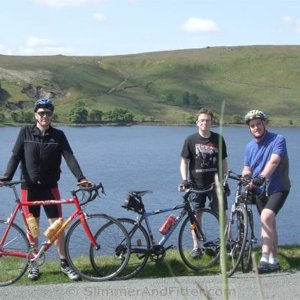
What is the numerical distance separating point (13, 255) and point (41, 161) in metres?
1.13

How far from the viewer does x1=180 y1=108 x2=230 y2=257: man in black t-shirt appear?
8.27 metres

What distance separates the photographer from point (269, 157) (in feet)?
25.8

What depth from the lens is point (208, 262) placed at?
27.2 feet

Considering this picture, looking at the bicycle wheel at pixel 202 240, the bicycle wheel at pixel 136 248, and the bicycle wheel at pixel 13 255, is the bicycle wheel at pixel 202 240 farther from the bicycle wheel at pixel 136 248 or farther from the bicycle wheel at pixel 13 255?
the bicycle wheel at pixel 13 255

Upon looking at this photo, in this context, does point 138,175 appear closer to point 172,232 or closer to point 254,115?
point 172,232

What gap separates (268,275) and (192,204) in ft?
4.31

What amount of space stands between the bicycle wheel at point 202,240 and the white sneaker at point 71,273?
132 centimetres

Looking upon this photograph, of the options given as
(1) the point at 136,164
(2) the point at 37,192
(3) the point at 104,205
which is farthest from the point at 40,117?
(1) the point at 136,164

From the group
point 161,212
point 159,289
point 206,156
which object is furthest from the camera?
point 206,156

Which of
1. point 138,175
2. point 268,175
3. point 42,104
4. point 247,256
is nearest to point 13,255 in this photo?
point 42,104

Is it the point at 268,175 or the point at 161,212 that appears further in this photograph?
the point at 161,212

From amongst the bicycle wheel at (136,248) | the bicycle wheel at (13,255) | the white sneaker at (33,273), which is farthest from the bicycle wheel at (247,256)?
the bicycle wheel at (13,255)

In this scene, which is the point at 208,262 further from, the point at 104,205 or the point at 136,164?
the point at 136,164

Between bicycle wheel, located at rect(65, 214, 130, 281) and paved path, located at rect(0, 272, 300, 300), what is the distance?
25 cm
